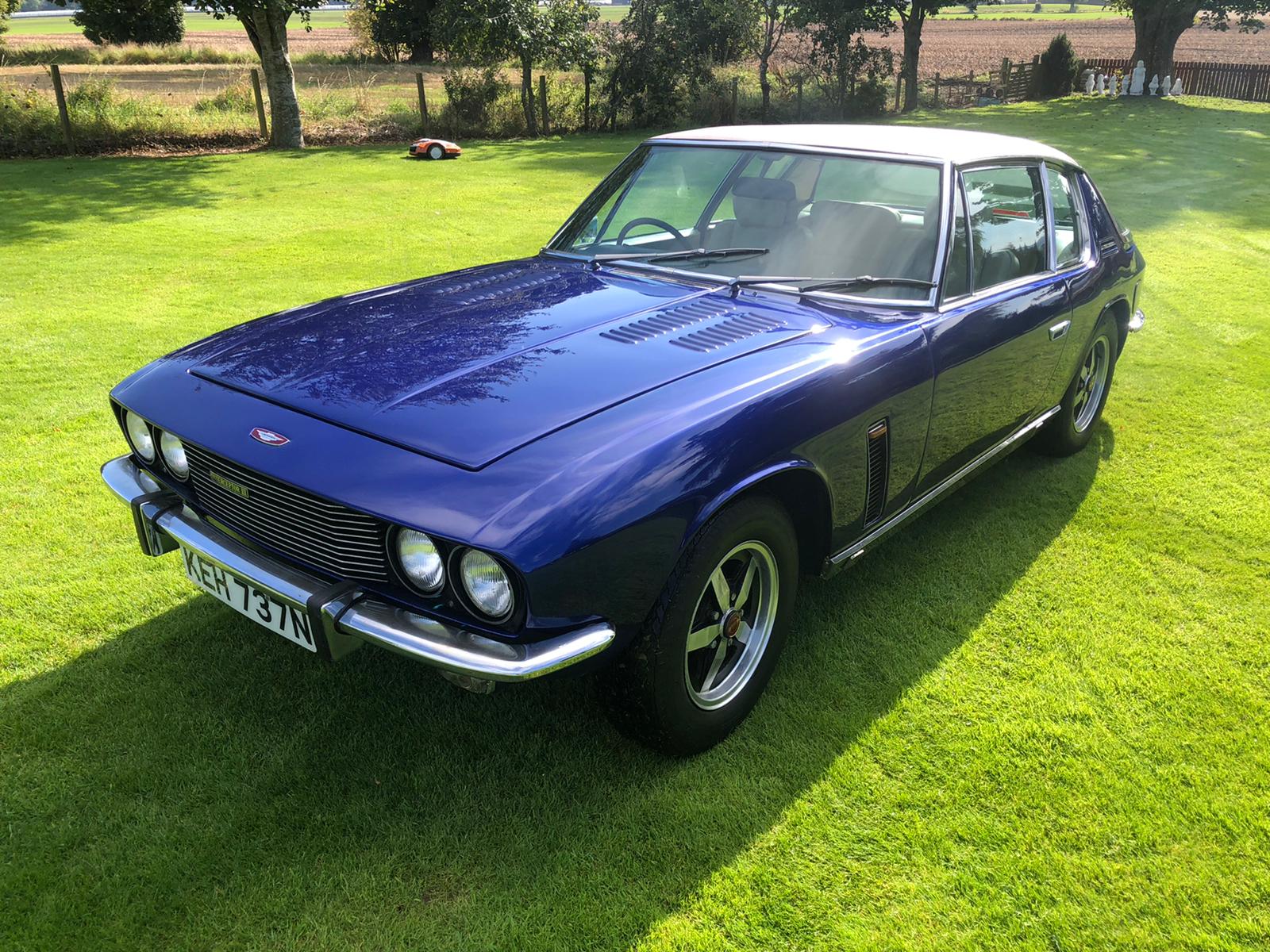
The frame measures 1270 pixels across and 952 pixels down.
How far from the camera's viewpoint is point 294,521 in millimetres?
2232

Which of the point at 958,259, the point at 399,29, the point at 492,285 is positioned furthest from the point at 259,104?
the point at 399,29

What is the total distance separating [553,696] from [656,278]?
150cm

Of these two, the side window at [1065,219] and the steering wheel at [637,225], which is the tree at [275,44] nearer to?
the steering wheel at [637,225]

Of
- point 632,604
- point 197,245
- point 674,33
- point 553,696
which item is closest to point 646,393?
point 632,604

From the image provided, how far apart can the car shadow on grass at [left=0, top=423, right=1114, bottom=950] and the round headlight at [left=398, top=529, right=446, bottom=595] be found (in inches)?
26.7

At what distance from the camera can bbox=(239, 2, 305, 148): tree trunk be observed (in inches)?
593

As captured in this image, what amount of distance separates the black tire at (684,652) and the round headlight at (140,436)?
61.5 inches

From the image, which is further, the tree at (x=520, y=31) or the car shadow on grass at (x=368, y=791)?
the tree at (x=520, y=31)

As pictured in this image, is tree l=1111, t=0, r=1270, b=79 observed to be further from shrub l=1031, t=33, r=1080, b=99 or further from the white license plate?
→ the white license plate

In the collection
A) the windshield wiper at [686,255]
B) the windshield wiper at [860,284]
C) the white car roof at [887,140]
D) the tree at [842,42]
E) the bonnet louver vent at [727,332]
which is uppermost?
the tree at [842,42]

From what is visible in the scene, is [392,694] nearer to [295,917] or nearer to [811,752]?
[295,917]

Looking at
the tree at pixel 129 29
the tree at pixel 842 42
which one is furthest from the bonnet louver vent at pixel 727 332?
the tree at pixel 129 29

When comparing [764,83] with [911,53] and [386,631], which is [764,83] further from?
[386,631]

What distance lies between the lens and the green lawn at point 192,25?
65562mm
